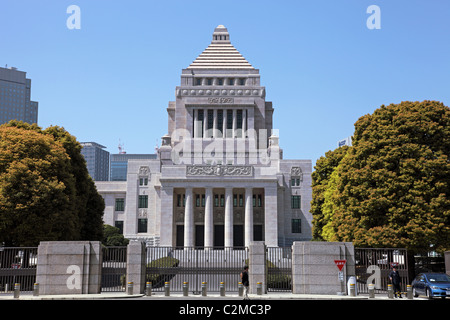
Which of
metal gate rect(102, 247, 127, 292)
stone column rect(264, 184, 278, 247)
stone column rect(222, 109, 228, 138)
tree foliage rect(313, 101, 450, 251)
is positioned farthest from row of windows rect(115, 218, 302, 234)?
metal gate rect(102, 247, 127, 292)

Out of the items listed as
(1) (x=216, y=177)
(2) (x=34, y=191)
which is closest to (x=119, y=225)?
(1) (x=216, y=177)

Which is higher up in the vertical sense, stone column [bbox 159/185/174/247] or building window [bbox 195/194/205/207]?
building window [bbox 195/194/205/207]

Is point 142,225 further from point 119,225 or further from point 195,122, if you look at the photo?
point 195,122

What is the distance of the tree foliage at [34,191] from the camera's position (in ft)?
126

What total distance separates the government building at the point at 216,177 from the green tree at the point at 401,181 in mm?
27425

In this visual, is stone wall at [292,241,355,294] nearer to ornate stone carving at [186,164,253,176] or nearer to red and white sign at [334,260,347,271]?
red and white sign at [334,260,347,271]

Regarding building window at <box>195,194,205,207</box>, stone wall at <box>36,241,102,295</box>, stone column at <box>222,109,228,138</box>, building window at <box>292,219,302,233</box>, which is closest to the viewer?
stone wall at <box>36,241,102,295</box>

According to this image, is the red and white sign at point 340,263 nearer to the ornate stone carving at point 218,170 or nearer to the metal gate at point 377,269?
the metal gate at point 377,269

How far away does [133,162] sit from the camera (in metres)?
80.6

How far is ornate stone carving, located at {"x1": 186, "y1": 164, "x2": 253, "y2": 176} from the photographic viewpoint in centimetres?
6724

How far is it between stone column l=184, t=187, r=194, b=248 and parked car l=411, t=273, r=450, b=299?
4031 cm

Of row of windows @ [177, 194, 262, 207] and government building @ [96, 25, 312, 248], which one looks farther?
row of windows @ [177, 194, 262, 207]

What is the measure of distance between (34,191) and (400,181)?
29785mm
